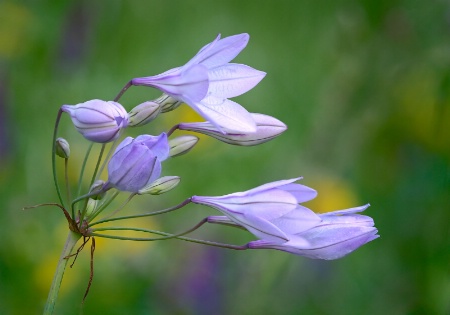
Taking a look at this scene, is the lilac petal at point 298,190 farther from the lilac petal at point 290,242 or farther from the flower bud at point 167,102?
the flower bud at point 167,102

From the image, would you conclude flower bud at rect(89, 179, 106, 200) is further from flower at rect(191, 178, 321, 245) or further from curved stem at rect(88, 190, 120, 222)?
flower at rect(191, 178, 321, 245)

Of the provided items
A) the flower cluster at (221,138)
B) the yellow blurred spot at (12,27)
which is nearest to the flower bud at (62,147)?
the flower cluster at (221,138)

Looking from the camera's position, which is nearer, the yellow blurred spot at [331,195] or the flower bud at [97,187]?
the flower bud at [97,187]

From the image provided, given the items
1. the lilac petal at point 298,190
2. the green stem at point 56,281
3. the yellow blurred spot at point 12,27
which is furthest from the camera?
the yellow blurred spot at point 12,27

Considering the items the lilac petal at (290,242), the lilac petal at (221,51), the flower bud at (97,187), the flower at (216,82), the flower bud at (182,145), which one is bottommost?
the lilac petal at (290,242)

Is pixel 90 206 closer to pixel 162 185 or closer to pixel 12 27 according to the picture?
pixel 162 185

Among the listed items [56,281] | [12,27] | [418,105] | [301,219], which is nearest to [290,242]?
[301,219]
